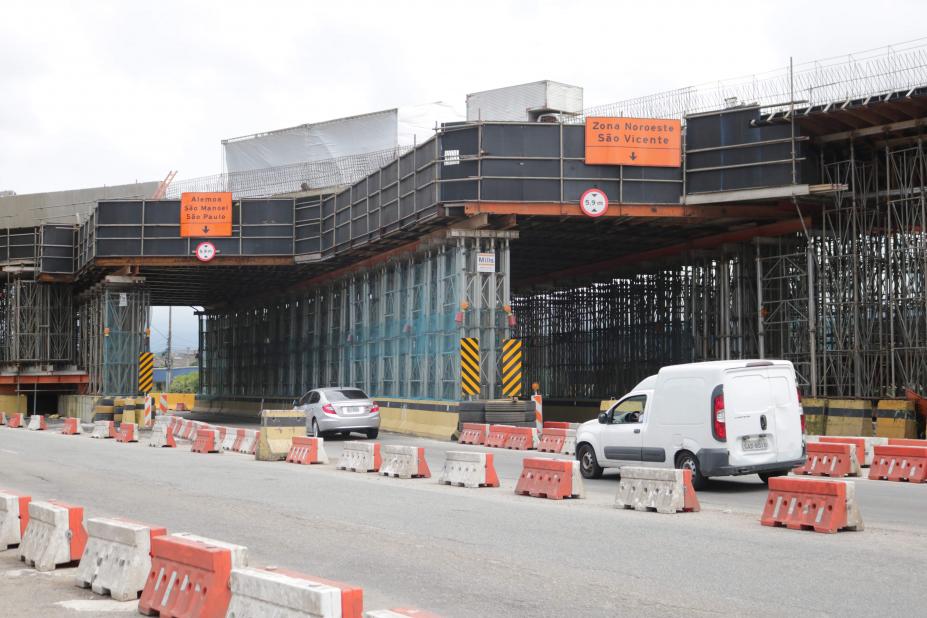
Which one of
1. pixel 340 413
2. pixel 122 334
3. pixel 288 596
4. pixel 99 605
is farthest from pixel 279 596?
pixel 122 334

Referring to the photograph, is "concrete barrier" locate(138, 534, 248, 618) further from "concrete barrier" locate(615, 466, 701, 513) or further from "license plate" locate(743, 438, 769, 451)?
"license plate" locate(743, 438, 769, 451)

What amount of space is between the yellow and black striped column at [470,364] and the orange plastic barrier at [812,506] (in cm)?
2035

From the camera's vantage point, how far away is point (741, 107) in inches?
1248

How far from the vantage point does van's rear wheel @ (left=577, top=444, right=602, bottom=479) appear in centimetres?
1831

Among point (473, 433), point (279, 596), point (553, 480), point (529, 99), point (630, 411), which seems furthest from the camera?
point (529, 99)

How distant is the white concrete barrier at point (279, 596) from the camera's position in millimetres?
6023

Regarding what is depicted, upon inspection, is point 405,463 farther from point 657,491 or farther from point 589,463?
point 657,491

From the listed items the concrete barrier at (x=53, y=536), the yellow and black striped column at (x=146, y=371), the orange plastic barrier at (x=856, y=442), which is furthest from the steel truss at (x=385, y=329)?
the concrete barrier at (x=53, y=536)

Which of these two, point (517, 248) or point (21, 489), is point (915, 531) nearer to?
point (21, 489)

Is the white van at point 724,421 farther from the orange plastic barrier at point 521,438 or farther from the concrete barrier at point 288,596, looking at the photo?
the orange plastic barrier at point 521,438

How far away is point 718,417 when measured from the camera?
50.8ft

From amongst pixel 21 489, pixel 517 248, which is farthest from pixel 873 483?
pixel 517 248

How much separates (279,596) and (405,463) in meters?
12.9

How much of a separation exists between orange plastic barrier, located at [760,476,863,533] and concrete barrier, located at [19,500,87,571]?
7.58 meters
